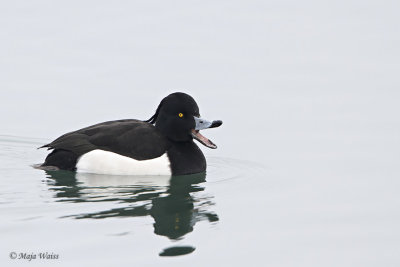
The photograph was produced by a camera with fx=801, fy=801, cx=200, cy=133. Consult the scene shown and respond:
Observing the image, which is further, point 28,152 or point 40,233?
point 28,152

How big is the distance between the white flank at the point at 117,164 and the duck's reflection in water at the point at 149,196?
0.27 feet

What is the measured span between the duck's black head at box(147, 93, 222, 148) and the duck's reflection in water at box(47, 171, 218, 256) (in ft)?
1.79

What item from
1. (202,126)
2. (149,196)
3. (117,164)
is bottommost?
(149,196)

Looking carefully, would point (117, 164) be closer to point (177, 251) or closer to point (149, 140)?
point (149, 140)

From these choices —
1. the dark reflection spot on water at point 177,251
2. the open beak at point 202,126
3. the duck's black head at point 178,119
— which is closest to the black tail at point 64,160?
the duck's black head at point 178,119

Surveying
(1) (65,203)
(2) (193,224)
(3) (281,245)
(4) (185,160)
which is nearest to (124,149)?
(4) (185,160)

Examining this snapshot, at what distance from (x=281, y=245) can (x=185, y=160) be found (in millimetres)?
2865

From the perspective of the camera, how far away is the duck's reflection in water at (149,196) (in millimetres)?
7238

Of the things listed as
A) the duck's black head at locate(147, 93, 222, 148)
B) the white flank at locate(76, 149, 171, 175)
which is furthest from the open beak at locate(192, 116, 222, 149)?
the white flank at locate(76, 149, 171, 175)

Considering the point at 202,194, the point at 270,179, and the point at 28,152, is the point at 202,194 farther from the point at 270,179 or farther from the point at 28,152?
the point at 28,152

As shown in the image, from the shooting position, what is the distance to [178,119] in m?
9.49

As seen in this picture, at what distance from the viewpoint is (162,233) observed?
6770 millimetres

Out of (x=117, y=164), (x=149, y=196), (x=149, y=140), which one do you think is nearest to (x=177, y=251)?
(x=149, y=196)

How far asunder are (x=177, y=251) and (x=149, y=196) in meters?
1.94
